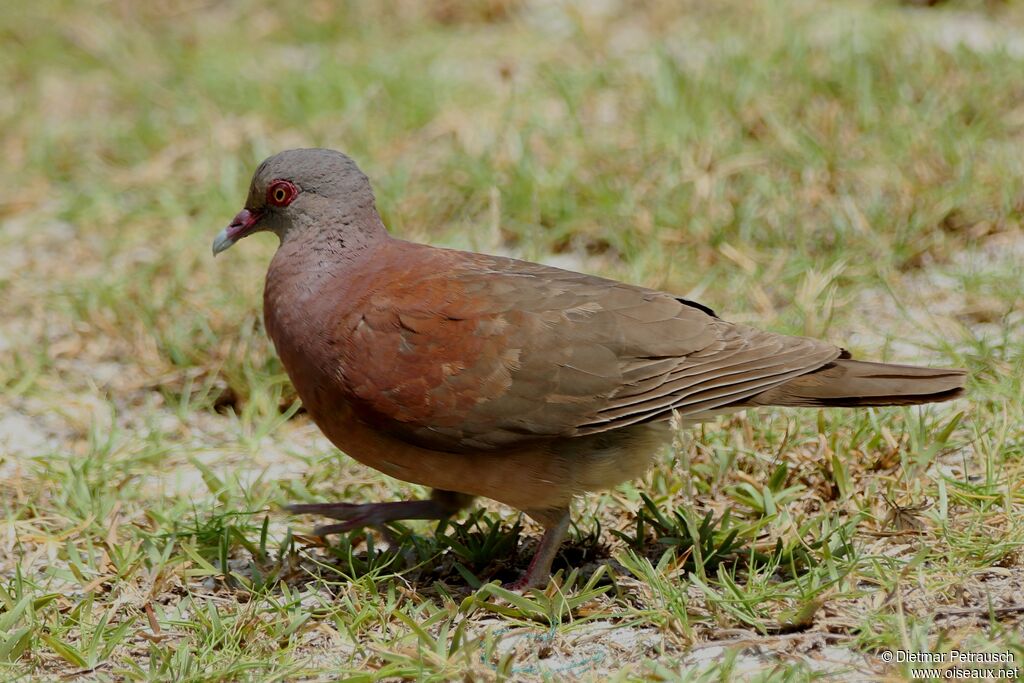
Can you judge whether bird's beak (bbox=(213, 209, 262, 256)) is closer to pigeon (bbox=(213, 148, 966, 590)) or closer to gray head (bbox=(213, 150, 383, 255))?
gray head (bbox=(213, 150, 383, 255))

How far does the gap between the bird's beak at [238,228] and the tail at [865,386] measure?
5.77 ft

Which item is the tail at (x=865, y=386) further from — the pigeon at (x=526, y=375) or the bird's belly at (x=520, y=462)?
the bird's belly at (x=520, y=462)

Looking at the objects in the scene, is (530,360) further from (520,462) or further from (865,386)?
(865,386)

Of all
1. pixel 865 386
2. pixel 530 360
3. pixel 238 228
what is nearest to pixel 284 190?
pixel 238 228

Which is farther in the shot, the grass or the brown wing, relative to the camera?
the brown wing

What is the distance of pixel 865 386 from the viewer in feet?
12.2

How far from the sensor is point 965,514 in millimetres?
3869

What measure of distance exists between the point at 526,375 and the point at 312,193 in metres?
1.02

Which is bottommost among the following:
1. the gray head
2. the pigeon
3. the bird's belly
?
the bird's belly

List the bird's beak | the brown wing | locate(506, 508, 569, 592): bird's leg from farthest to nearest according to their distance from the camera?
the bird's beak → locate(506, 508, 569, 592): bird's leg → the brown wing

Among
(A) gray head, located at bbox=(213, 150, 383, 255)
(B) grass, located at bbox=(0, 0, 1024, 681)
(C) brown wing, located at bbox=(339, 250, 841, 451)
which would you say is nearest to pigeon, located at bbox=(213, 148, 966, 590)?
(C) brown wing, located at bbox=(339, 250, 841, 451)

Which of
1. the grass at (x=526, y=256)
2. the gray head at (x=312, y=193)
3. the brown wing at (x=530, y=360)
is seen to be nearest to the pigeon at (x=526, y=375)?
the brown wing at (x=530, y=360)

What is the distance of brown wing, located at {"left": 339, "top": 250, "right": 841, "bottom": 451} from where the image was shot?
366 centimetres

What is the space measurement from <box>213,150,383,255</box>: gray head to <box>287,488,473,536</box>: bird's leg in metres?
0.90
